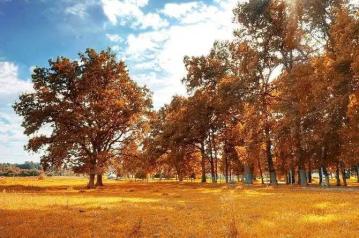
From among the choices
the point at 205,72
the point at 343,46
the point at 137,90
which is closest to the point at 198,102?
the point at 205,72

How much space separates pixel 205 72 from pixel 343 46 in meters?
32.8

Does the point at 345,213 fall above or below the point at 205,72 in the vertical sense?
below

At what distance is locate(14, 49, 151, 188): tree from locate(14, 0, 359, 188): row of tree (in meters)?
0.15

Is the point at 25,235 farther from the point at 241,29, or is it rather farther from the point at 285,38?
the point at 241,29

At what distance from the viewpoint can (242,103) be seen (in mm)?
54719

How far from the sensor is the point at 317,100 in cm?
4294

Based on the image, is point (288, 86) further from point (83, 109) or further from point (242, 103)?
point (83, 109)

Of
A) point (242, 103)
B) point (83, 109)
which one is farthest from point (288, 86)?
point (83, 109)

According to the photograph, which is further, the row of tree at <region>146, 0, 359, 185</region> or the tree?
the tree

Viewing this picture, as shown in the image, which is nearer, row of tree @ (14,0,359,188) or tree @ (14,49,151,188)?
row of tree @ (14,0,359,188)

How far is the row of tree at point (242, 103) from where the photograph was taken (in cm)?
4234

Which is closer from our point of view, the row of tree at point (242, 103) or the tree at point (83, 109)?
the row of tree at point (242, 103)

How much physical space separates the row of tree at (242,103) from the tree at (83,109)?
0.49 ft

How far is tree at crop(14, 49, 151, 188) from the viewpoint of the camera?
59375 mm
